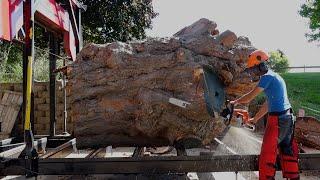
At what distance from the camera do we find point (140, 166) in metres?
4.26

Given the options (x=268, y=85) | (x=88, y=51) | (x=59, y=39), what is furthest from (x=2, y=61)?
(x=268, y=85)

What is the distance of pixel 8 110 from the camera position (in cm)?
959

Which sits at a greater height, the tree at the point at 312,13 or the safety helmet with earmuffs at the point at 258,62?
the tree at the point at 312,13

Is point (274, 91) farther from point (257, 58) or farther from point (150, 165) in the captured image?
point (150, 165)

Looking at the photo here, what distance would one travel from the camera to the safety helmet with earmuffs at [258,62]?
4461 millimetres

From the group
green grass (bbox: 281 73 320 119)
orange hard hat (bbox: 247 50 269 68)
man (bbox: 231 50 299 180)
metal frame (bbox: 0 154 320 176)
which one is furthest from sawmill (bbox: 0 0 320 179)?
green grass (bbox: 281 73 320 119)

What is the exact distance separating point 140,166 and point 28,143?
3.74 feet

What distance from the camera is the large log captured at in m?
5.03

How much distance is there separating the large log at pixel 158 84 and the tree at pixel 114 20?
11437 millimetres

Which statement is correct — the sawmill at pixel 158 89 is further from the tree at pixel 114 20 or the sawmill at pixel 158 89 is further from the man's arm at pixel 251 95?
the tree at pixel 114 20

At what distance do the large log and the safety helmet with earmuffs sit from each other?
642 millimetres

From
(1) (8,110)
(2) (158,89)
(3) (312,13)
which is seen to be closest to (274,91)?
(2) (158,89)

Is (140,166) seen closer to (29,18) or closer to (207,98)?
(207,98)

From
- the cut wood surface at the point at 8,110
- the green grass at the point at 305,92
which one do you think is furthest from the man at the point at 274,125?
the green grass at the point at 305,92
